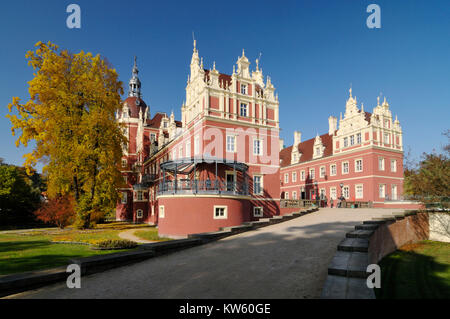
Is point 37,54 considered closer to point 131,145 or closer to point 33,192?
point 131,145

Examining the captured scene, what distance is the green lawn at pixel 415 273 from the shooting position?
8.79 meters

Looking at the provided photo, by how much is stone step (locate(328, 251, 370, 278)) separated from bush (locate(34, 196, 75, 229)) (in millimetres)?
27485

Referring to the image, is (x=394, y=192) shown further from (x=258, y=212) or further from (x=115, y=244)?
(x=115, y=244)

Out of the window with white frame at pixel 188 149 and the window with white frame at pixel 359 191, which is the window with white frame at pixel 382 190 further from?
the window with white frame at pixel 188 149

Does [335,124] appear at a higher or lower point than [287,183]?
higher

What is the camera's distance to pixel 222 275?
6.99 m

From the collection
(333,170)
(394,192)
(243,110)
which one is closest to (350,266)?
(243,110)

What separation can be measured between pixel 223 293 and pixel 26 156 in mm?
23363

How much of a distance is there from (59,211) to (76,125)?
1024 cm

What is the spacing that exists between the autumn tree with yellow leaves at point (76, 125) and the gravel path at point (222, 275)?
1718cm

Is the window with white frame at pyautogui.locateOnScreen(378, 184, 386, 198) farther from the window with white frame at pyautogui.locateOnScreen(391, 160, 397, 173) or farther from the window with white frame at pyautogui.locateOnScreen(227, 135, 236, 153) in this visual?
the window with white frame at pyautogui.locateOnScreen(227, 135, 236, 153)

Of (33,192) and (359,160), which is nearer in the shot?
(359,160)

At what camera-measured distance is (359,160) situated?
34719mm
